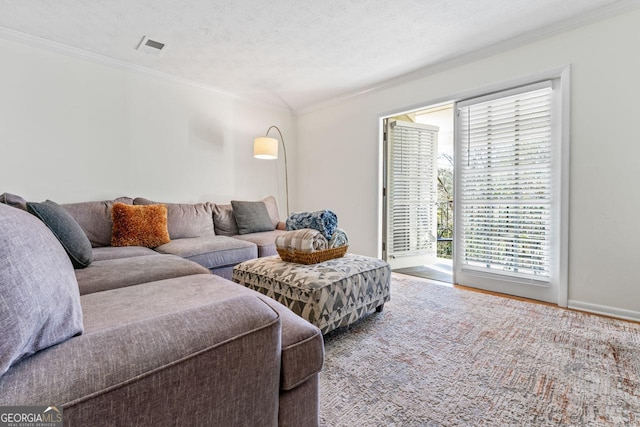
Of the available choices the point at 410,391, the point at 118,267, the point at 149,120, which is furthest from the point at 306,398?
the point at 149,120

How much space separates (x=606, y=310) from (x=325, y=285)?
89.9 inches

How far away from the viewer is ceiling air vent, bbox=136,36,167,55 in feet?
9.01

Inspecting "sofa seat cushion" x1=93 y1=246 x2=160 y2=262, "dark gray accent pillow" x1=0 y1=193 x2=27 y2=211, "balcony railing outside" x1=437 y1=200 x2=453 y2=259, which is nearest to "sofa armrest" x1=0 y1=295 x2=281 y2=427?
"dark gray accent pillow" x1=0 y1=193 x2=27 y2=211

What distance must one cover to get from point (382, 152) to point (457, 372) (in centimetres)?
286

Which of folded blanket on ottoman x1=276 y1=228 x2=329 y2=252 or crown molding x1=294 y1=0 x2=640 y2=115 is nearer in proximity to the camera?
folded blanket on ottoman x1=276 y1=228 x2=329 y2=252

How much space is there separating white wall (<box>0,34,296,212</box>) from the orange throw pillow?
0.60 m

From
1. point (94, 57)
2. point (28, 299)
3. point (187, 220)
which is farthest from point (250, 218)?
point (28, 299)

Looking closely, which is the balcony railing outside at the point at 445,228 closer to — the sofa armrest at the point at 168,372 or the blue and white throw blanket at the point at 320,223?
the blue and white throw blanket at the point at 320,223

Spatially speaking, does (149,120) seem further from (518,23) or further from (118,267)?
(518,23)

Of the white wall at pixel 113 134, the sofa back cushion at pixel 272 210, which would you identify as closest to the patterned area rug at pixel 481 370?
the sofa back cushion at pixel 272 210

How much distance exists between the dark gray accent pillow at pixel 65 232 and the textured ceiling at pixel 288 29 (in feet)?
5.35

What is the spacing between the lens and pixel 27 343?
57 cm

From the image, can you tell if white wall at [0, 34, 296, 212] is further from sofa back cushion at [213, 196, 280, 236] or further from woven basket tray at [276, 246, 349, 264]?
woven basket tray at [276, 246, 349, 264]

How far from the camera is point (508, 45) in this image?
275 cm
